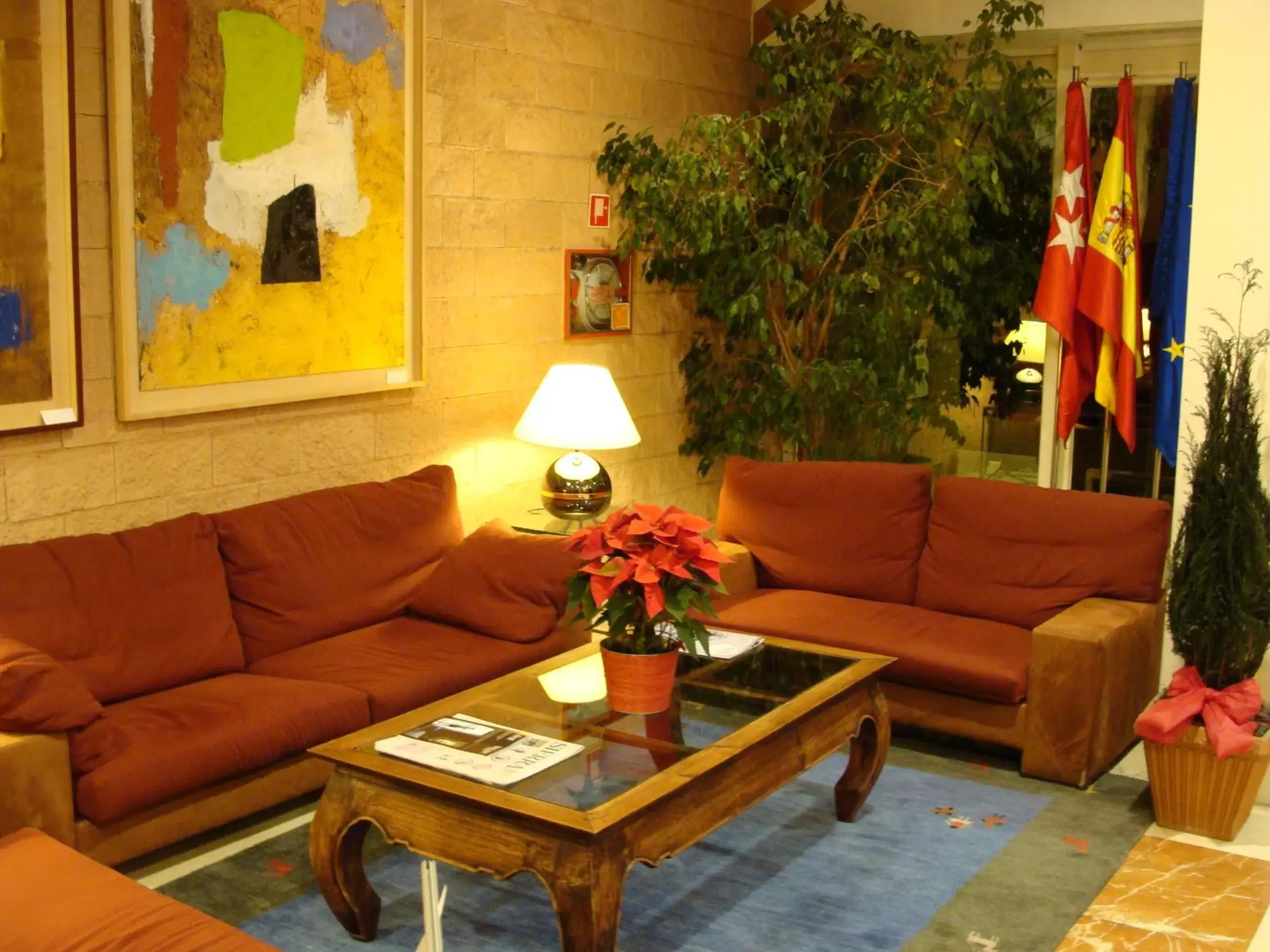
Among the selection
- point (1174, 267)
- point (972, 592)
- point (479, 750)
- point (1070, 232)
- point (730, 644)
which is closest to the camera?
point (479, 750)

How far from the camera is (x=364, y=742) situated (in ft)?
10.2

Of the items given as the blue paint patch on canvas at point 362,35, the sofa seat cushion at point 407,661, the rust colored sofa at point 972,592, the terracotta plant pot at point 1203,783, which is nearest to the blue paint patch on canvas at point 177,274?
the blue paint patch on canvas at point 362,35

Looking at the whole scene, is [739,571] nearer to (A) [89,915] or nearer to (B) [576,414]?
(B) [576,414]

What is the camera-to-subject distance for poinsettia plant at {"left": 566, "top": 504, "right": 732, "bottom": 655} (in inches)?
128

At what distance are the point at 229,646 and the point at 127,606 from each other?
33 cm

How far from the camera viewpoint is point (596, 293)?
5.75 metres

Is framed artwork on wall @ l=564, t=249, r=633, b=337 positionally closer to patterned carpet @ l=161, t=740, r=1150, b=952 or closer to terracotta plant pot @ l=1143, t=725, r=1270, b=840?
patterned carpet @ l=161, t=740, r=1150, b=952

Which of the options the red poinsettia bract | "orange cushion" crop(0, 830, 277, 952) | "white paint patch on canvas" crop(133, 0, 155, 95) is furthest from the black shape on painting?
"orange cushion" crop(0, 830, 277, 952)

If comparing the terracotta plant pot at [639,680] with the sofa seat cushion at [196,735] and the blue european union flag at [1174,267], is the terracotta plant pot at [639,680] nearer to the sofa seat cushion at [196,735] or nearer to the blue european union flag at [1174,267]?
the sofa seat cushion at [196,735]

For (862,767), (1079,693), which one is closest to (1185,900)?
(1079,693)

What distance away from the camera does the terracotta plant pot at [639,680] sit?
3.34 metres

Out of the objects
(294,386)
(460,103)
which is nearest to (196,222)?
(294,386)

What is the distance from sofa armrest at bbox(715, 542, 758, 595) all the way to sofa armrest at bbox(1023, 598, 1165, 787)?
1164 mm

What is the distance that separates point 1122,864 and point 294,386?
2.83m
